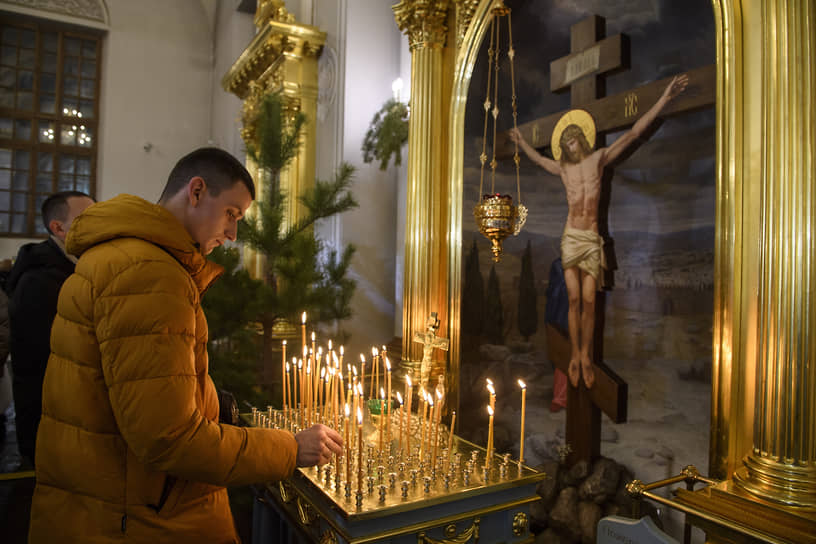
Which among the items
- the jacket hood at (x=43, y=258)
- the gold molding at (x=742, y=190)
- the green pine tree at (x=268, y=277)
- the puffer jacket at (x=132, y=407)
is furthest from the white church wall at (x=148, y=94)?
A: the gold molding at (x=742, y=190)

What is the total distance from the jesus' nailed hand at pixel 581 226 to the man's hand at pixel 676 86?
250 mm

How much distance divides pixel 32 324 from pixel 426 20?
313 centimetres

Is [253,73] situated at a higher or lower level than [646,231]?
higher

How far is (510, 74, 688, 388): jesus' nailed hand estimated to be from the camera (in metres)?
2.75

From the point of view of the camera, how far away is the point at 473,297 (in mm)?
3693

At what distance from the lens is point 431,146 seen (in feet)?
13.4

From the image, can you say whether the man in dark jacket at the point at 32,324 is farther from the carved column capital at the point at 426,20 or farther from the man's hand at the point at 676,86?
the carved column capital at the point at 426,20

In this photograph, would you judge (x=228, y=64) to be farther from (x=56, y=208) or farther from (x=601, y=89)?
(x=601, y=89)

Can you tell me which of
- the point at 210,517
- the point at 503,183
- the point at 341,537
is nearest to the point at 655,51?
the point at 503,183

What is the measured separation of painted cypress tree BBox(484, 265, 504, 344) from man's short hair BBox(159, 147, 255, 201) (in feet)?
7.40

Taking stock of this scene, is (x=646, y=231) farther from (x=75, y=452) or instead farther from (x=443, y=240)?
(x=75, y=452)

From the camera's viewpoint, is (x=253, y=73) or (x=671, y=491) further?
(x=253, y=73)

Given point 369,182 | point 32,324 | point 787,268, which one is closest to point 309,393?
point 32,324

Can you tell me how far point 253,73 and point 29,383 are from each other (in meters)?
5.34
